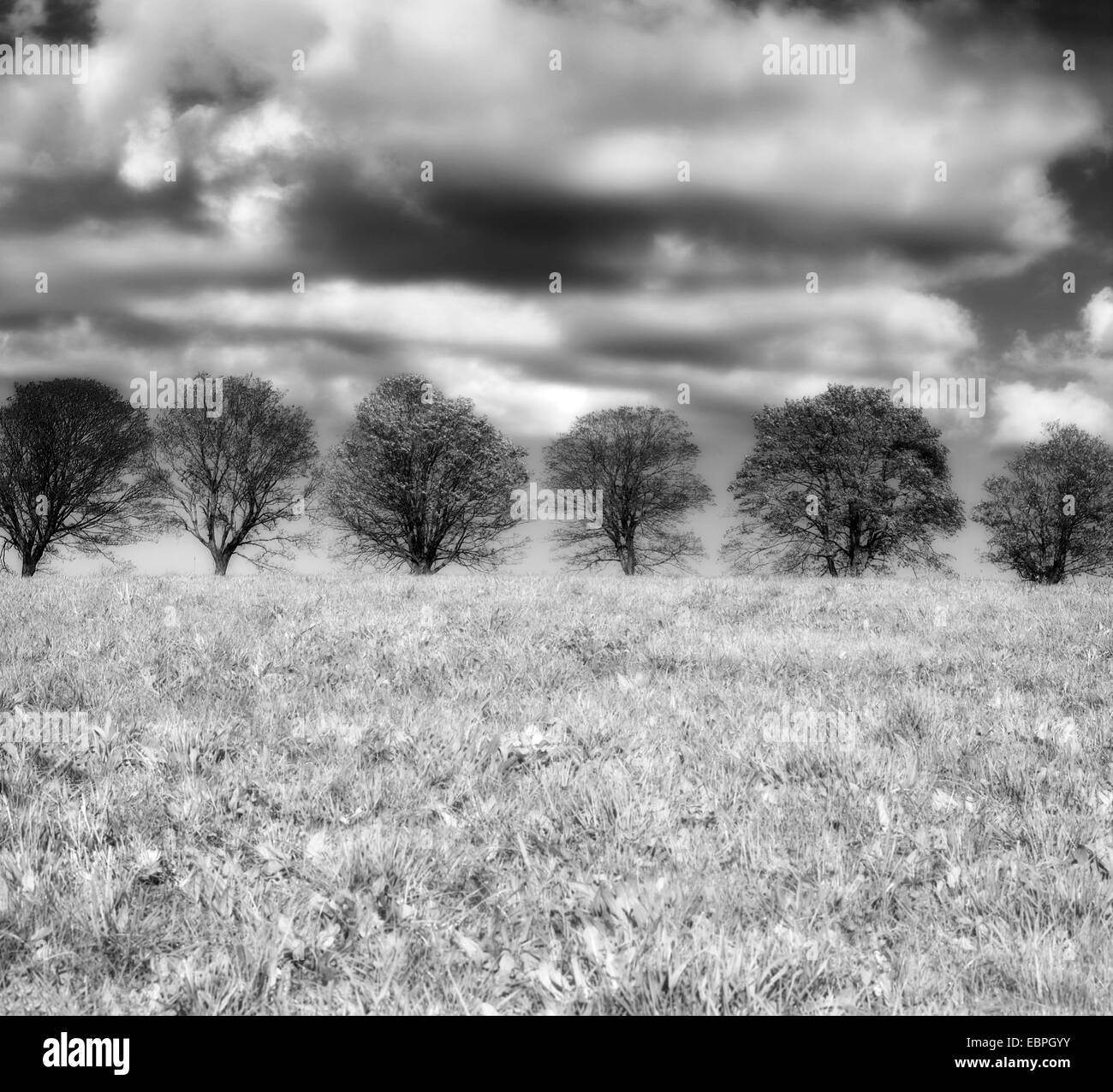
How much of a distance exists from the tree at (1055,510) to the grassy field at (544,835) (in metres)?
55.4

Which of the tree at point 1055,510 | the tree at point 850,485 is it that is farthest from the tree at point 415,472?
the tree at point 1055,510

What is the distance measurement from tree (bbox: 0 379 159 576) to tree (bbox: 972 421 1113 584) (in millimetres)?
58052

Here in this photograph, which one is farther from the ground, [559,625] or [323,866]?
[559,625]

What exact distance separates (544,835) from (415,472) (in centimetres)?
4614

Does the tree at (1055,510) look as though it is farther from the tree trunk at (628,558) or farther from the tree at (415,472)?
the tree at (415,472)

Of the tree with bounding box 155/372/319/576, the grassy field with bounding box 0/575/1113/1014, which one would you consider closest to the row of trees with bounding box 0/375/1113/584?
the tree with bounding box 155/372/319/576

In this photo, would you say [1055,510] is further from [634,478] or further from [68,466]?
[68,466]

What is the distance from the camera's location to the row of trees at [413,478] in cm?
4919

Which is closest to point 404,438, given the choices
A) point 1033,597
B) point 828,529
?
point 828,529

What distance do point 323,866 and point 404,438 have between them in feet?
150

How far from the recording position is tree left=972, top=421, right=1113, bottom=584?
55.2m

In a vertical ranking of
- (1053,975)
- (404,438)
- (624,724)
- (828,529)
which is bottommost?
(1053,975)

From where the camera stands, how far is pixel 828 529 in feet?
166
